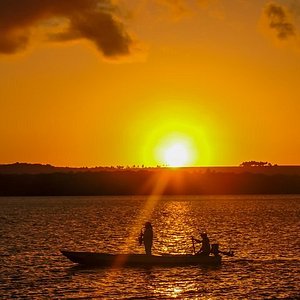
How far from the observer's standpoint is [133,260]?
5278 cm

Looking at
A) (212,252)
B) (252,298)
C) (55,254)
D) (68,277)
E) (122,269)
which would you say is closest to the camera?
(252,298)

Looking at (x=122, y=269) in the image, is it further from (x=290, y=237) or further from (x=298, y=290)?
(x=290, y=237)

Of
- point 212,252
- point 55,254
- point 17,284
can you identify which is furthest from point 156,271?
point 55,254

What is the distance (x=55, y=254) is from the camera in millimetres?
63281

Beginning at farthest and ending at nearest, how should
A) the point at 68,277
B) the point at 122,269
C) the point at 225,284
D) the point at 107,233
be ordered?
the point at 107,233, the point at 122,269, the point at 68,277, the point at 225,284

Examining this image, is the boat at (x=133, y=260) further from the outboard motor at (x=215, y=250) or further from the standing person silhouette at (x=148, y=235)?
the outboard motor at (x=215, y=250)

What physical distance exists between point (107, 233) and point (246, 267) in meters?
41.9

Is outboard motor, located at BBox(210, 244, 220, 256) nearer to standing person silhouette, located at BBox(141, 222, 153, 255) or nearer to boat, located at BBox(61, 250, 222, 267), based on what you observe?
boat, located at BBox(61, 250, 222, 267)

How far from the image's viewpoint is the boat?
52531mm

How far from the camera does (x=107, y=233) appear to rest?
92875 millimetres

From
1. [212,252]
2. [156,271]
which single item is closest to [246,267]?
[212,252]

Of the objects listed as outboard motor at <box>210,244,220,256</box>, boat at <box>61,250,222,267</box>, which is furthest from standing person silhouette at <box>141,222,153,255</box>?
outboard motor at <box>210,244,220,256</box>

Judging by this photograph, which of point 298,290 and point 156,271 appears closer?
point 298,290

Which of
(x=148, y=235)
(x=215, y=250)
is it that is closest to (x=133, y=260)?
(x=148, y=235)
